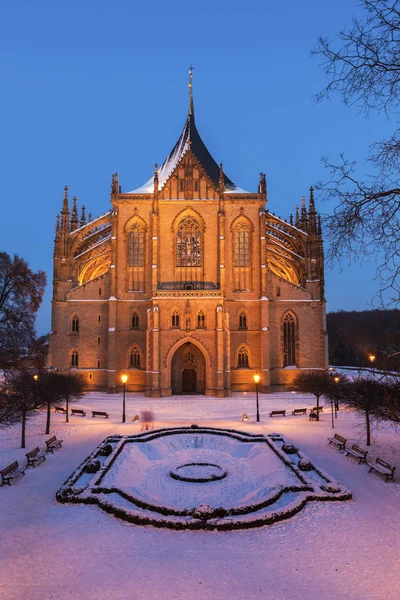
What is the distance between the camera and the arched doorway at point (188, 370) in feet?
131

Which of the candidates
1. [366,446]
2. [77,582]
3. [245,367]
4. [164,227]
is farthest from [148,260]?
[77,582]

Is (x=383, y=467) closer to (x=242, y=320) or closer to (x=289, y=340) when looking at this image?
(x=242, y=320)

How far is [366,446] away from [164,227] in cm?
2753

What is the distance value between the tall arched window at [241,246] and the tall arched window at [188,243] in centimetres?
354

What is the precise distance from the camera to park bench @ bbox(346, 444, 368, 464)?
17172mm

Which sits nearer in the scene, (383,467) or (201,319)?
(383,467)

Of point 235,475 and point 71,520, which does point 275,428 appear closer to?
point 235,475

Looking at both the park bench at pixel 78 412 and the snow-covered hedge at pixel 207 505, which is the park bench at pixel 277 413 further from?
the park bench at pixel 78 412

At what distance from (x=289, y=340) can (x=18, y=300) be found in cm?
2484

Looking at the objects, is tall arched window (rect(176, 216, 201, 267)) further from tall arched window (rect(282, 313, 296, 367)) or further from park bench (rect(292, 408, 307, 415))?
park bench (rect(292, 408, 307, 415))

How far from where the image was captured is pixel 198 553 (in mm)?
9953

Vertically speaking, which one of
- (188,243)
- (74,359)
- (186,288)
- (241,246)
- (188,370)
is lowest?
(188,370)

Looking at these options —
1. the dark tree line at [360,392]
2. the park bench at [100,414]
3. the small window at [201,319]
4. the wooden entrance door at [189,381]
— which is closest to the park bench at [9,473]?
the park bench at [100,414]

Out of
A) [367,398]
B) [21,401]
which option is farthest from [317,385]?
[21,401]
